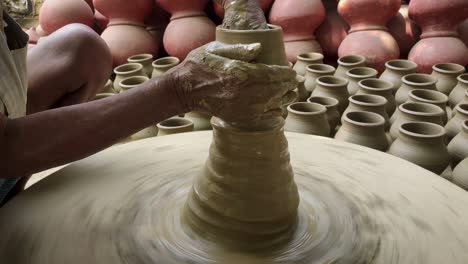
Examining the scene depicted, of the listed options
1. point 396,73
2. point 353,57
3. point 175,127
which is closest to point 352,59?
point 353,57

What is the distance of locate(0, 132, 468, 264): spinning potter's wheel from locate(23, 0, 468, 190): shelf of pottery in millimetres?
733

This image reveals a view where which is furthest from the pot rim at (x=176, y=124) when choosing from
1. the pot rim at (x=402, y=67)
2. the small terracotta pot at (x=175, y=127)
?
the pot rim at (x=402, y=67)

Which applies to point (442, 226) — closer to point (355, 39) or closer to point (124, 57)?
point (355, 39)

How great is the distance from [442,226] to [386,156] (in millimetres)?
454

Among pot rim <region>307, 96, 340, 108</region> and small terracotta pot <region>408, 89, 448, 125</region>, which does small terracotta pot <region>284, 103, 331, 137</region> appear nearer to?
pot rim <region>307, 96, 340, 108</region>

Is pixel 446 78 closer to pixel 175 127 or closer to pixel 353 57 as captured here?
pixel 353 57

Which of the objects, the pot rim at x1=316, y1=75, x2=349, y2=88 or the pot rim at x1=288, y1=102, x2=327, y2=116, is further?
the pot rim at x1=316, y1=75, x2=349, y2=88

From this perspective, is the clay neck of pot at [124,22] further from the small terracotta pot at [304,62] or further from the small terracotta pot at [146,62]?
the small terracotta pot at [304,62]

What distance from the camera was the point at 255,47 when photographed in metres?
1.10

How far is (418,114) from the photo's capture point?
8.22 ft

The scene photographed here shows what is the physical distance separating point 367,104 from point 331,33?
1747 mm

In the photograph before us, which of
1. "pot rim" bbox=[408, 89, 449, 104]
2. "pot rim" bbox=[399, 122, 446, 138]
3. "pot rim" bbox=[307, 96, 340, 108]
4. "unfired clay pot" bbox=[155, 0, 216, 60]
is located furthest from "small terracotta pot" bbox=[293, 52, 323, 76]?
"pot rim" bbox=[399, 122, 446, 138]

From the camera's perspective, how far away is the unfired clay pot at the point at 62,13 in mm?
4426

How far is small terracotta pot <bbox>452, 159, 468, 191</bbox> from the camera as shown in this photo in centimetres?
211
